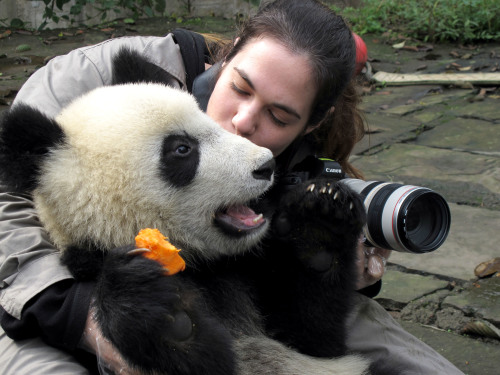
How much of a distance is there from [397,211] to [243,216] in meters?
0.50

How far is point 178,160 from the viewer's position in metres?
1.90

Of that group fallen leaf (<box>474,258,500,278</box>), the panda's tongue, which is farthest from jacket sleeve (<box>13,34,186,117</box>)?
fallen leaf (<box>474,258,500,278</box>)

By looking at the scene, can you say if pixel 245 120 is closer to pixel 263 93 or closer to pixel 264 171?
pixel 263 93

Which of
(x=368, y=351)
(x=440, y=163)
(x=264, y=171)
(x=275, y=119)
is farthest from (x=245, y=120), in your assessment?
(x=440, y=163)

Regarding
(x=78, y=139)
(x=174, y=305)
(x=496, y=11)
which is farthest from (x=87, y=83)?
(x=496, y=11)

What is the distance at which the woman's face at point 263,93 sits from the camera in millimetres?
2223

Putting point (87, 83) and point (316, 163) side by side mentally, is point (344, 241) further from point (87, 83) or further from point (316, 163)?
point (87, 83)

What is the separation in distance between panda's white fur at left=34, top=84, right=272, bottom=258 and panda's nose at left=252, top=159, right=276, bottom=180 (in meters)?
0.02

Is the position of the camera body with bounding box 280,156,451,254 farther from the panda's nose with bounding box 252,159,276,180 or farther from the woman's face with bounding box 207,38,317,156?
the panda's nose with bounding box 252,159,276,180

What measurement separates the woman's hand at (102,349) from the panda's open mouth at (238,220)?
487 millimetres

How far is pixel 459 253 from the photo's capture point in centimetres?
343

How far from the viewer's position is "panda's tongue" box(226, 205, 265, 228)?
1.99m

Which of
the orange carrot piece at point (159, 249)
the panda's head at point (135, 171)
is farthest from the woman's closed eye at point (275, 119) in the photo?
the orange carrot piece at point (159, 249)

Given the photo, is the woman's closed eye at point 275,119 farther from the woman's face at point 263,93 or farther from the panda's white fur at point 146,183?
the panda's white fur at point 146,183
